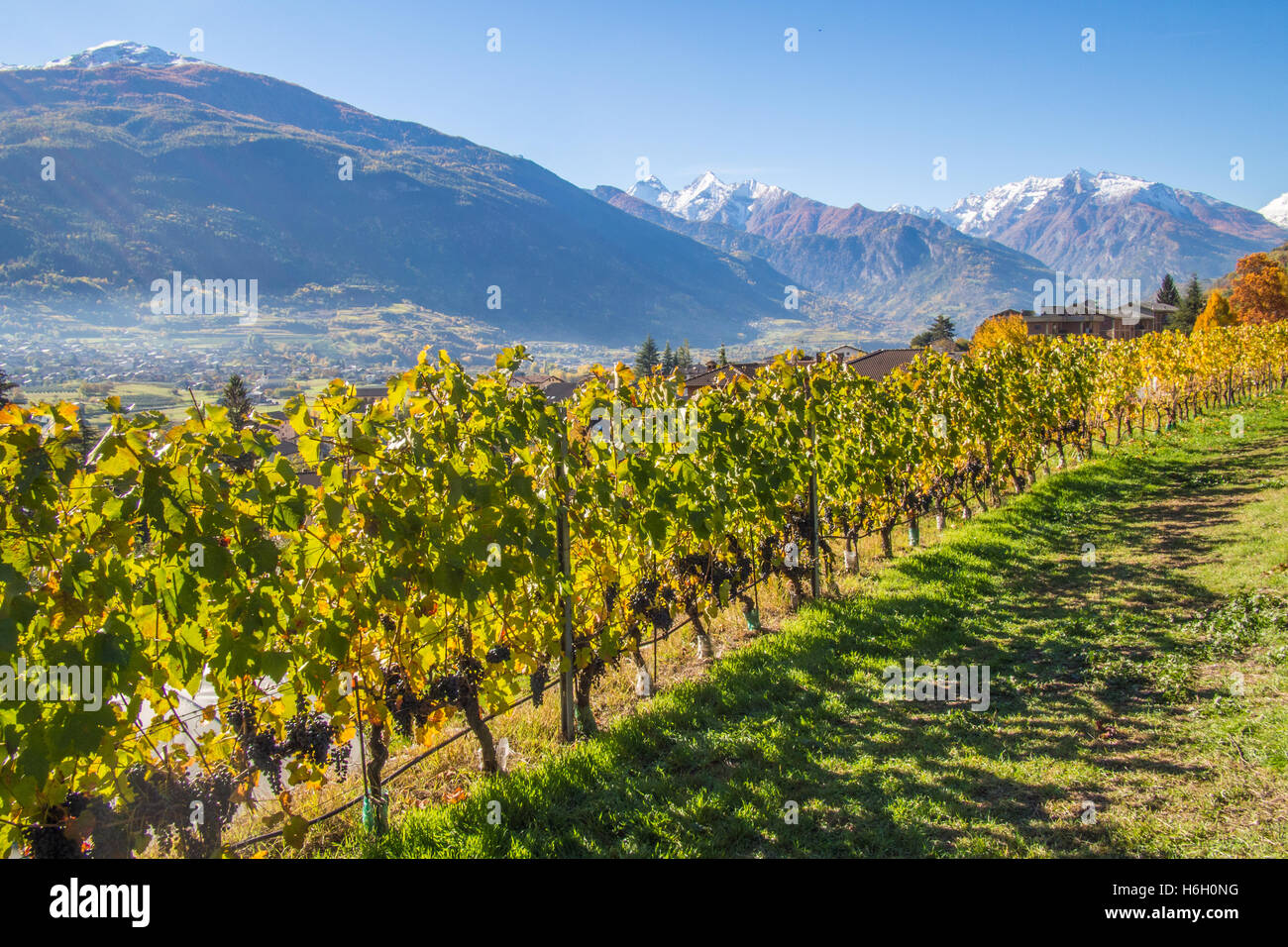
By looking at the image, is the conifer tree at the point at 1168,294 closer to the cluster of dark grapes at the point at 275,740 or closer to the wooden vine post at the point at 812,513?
the wooden vine post at the point at 812,513

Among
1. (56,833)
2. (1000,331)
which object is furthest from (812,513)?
(1000,331)

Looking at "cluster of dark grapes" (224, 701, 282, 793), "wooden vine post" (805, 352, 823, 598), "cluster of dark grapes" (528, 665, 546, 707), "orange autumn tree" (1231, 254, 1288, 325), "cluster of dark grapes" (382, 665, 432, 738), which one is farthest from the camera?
"orange autumn tree" (1231, 254, 1288, 325)

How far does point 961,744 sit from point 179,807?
446cm

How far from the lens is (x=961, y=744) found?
465cm

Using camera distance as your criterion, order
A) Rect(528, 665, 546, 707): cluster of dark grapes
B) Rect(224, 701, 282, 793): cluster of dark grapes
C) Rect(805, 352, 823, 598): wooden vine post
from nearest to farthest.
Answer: Rect(224, 701, 282, 793): cluster of dark grapes → Rect(528, 665, 546, 707): cluster of dark grapes → Rect(805, 352, 823, 598): wooden vine post

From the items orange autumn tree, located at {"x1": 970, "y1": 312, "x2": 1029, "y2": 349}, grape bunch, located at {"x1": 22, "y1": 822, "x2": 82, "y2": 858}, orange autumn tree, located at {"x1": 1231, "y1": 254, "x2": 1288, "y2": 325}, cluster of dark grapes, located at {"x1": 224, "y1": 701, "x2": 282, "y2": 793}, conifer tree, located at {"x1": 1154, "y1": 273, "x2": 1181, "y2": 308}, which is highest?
conifer tree, located at {"x1": 1154, "y1": 273, "x2": 1181, "y2": 308}

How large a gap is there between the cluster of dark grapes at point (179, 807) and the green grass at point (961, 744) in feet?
2.21

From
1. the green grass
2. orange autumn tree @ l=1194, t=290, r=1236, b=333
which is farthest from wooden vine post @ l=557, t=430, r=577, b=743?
orange autumn tree @ l=1194, t=290, r=1236, b=333

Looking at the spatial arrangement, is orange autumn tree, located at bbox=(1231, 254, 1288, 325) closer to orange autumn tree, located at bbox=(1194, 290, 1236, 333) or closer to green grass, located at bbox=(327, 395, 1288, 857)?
orange autumn tree, located at bbox=(1194, 290, 1236, 333)

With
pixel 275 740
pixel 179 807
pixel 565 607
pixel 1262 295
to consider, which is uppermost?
pixel 1262 295

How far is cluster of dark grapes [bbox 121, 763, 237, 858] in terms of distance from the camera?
129 inches

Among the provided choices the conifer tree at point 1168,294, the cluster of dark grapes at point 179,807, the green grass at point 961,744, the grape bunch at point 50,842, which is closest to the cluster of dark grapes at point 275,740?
the cluster of dark grapes at point 179,807

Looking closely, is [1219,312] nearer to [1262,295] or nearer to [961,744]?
[1262,295]

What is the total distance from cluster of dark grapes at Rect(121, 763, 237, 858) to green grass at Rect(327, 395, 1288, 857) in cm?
67
